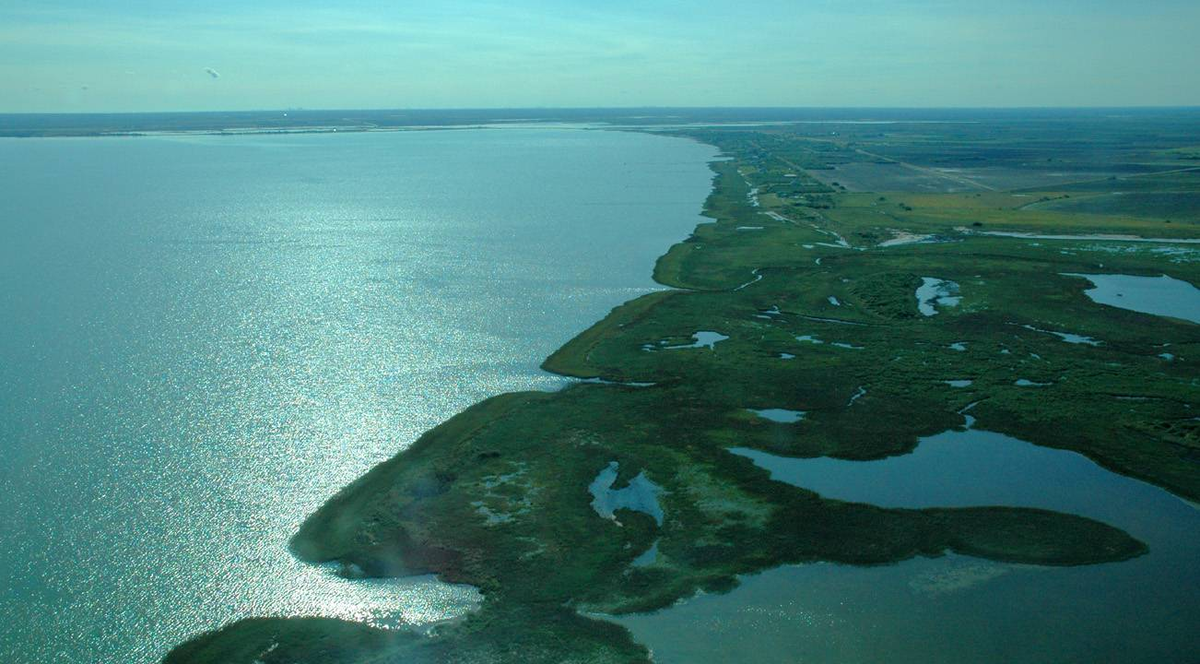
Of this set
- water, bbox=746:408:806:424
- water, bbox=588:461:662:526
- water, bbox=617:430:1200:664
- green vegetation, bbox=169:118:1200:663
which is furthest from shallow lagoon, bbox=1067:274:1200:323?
water, bbox=588:461:662:526

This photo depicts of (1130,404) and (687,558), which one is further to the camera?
(1130,404)

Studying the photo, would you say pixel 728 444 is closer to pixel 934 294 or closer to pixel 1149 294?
pixel 934 294

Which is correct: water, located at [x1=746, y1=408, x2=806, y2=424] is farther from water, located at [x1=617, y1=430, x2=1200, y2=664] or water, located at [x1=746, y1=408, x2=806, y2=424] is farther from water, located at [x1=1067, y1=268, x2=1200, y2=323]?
water, located at [x1=1067, y1=268, x2=1200, y2=323]

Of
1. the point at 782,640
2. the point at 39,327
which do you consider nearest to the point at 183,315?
the point at 39,327

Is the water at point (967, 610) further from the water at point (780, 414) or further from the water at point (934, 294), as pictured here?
the water at point (934, 294)

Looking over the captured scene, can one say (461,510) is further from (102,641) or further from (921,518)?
(921,518)

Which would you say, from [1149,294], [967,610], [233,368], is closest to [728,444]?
[967,610]

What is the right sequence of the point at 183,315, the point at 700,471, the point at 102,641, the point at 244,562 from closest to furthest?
the point at 102,641, the point at 244,562, the point at 700,471, the point at 183,315
